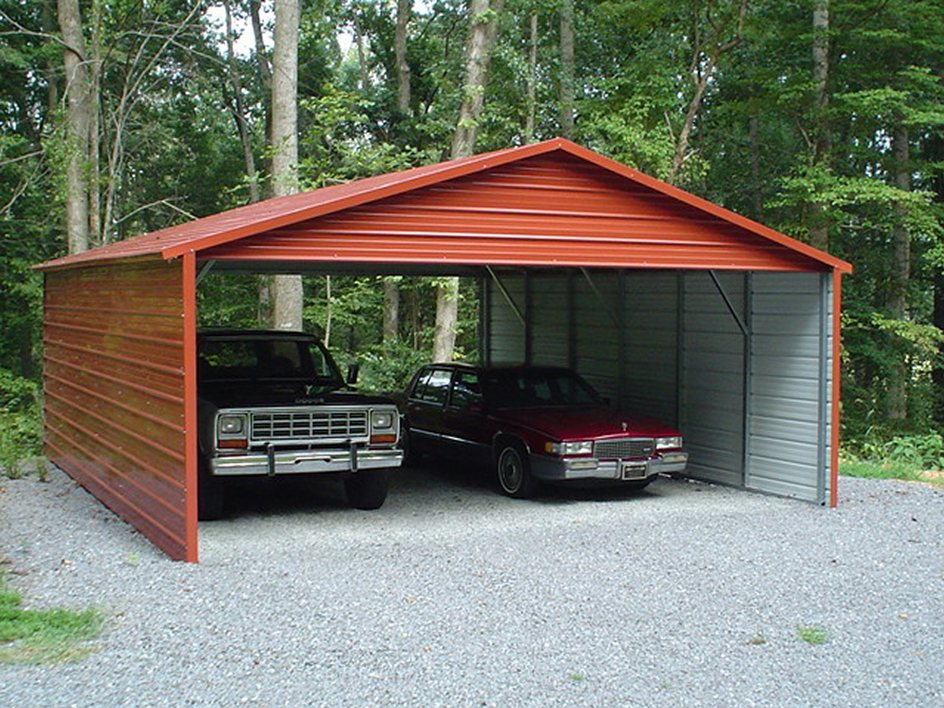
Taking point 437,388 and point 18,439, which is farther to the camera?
point 18,439

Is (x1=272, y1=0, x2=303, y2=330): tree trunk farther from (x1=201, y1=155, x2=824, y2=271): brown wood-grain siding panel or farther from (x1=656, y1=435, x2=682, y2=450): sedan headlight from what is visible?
(x1=201, y1=155, x2=824, y2=271): brown wood-grain siding panel

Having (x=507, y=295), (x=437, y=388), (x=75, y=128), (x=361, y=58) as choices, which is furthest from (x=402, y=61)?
(x=437, y=388)

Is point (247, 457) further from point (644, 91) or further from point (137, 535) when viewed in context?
point (644, 91)

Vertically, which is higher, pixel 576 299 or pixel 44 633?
pixel 576 299

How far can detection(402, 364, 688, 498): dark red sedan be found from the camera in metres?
12.3

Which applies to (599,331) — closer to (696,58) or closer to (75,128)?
(696,58)

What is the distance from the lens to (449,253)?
10500mm

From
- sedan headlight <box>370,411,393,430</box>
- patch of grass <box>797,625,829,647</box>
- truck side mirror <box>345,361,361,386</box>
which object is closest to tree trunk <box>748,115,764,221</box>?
truck side mirror <box>345,361,361,386</box>

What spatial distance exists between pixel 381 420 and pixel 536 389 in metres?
3.17

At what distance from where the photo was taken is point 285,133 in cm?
1903

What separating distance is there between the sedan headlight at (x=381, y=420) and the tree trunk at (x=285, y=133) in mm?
7531

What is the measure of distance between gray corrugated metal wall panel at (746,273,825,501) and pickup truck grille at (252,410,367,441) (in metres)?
4.97

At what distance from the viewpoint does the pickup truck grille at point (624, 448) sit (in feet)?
40.2

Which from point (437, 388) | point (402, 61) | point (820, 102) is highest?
point (402, 61)
